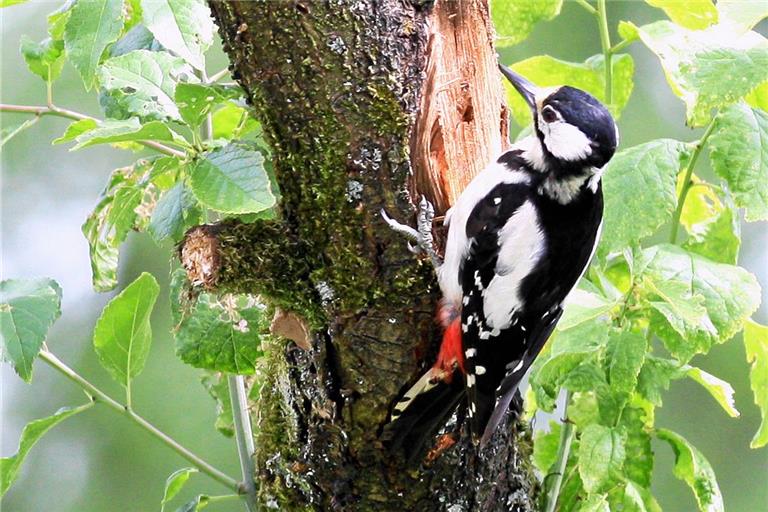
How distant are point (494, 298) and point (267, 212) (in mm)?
485

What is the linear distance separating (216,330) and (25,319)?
0.35 meters

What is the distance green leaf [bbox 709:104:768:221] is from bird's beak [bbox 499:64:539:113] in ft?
1.56

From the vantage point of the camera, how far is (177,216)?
1.72 meters

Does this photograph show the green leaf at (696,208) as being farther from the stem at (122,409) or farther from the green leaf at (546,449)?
the stem at (122,409)

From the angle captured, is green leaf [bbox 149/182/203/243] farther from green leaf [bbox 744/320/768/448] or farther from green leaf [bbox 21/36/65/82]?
green leaf [bbox 744/320/768/448]

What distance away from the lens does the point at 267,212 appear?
1775 millimetres

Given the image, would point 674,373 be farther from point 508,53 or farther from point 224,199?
point 508,53

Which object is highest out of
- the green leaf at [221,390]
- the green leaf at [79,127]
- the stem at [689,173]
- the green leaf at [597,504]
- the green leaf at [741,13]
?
the green leaf at [741,13]

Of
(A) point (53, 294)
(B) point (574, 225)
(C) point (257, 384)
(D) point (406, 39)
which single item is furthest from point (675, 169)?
(A) point (53, 294)

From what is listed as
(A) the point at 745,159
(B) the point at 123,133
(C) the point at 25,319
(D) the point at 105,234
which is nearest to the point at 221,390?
(D) the point at 105,234

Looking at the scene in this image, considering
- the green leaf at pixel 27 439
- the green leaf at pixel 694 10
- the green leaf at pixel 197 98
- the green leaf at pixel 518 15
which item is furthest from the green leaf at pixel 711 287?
the green leaf at pixel 27 439

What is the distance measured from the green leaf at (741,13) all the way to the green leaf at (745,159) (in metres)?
0.18

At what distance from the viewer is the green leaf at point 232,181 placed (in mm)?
1444

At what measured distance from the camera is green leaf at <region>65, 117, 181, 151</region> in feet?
4.64
